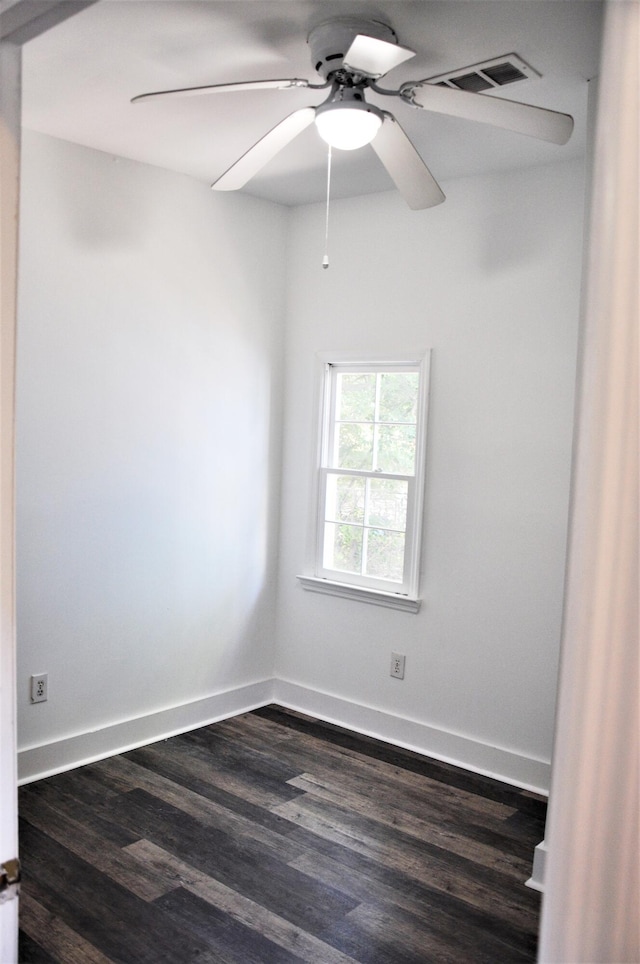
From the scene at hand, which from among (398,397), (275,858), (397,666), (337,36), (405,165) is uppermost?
(337,36)

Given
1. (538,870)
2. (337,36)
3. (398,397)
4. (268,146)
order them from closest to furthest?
(337,36) < (268,146) < (538,870) < (398,397)

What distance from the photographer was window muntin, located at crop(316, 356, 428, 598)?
148 inches

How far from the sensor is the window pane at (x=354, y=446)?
3.96 metres

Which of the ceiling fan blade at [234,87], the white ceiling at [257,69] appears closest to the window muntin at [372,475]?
the white ceiling at [257,69]

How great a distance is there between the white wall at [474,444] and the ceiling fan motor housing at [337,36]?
4.36ft

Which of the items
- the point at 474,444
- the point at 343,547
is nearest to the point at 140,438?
the point at 343,547

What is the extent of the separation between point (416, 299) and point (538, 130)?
1649mm

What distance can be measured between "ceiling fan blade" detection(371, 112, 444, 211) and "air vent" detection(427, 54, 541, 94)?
24 cm

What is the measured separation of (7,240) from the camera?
5.84 feet

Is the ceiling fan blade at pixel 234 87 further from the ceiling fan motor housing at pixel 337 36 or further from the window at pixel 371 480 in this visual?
the window at pixel 371 480

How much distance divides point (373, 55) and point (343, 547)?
8.64ft

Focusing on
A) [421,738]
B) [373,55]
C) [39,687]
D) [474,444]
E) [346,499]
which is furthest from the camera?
[346,499]

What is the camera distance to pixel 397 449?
3820 millimetres

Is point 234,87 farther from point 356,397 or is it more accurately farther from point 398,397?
point 356,397
